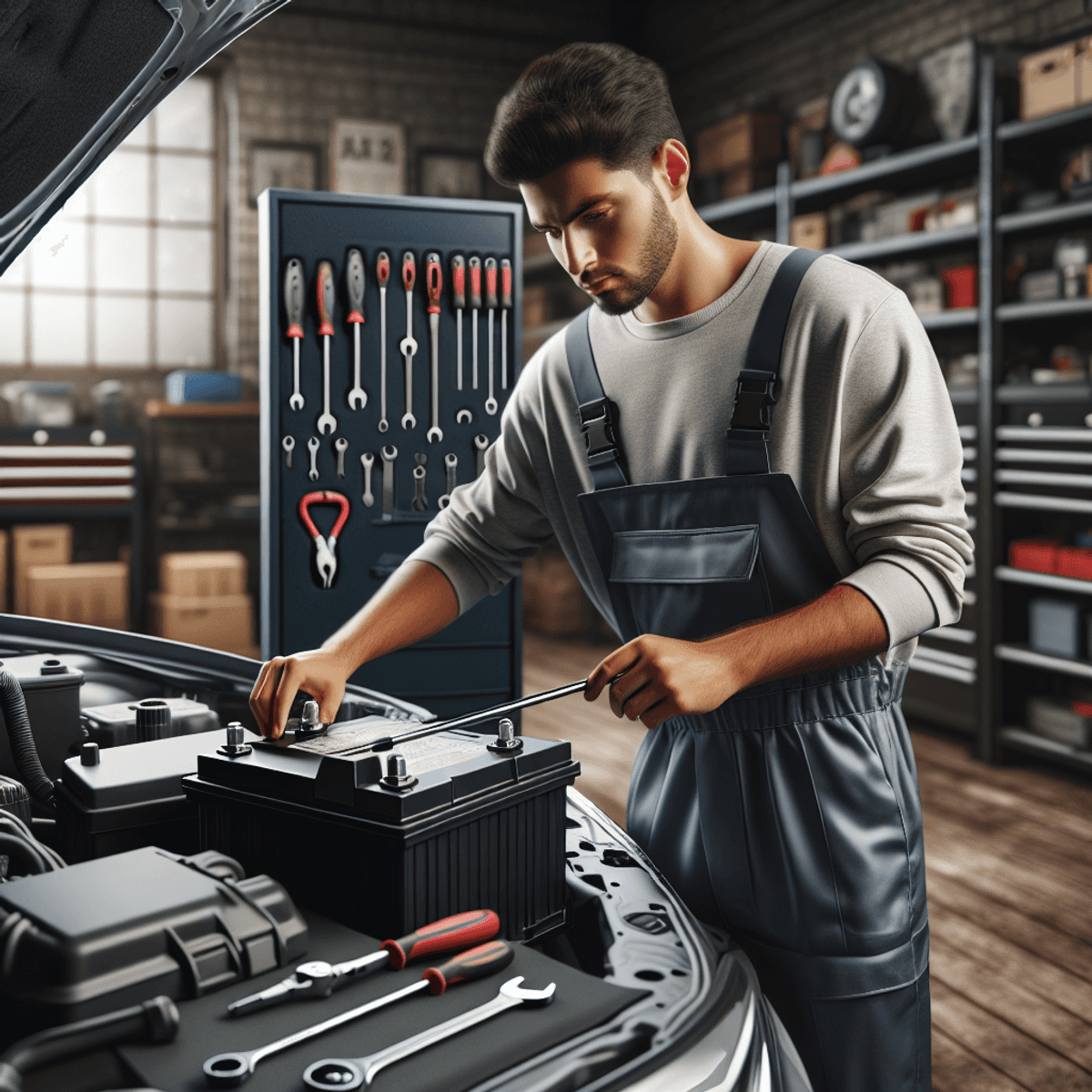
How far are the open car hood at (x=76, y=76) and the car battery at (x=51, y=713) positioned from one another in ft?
1.35

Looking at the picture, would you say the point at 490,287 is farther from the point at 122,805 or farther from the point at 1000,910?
the point at 122,805

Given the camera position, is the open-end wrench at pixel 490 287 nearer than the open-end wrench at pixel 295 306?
No

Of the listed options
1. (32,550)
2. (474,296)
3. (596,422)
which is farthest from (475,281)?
(32,550)

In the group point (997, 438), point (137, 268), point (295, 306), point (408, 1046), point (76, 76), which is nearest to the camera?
point (408, 1046)

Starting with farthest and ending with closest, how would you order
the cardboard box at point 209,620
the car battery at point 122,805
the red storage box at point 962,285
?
the cardboard box at point 209,620, the red storage box at point 962,285, the car battery at point 122,805

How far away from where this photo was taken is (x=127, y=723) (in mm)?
1047

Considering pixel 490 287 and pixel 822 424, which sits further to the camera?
pixel 490 287

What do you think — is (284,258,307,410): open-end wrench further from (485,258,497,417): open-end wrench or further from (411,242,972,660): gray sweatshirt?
(411,242,972,660): gray sweatshirt

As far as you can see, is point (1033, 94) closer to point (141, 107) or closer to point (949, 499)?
point (949, 499)

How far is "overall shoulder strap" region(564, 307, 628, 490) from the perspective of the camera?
3.85 feet

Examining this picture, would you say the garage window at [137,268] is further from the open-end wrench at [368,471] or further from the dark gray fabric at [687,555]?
the dark gray fabric at [687,555]

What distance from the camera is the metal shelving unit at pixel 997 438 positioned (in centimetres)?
355

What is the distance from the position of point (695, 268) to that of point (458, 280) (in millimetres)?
1666

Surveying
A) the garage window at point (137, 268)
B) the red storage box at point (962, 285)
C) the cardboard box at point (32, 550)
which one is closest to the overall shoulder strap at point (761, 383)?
the red storage box at point (962, 285)
